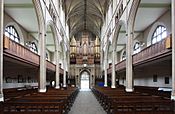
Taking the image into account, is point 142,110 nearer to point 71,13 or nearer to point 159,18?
point 159,18

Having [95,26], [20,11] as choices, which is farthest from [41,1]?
[95,26]

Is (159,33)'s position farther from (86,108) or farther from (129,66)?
(86,108)

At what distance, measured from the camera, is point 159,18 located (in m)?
22.4

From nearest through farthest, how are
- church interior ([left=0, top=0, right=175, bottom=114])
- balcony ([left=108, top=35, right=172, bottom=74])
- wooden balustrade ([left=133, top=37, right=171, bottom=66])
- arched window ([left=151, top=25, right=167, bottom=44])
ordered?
church interior ([left=0, top=0, right=175, bottom=114]) < balcony ([left=108, top=35, right=172, bottom=74]) < wooden balustrade ([left=133, top=37, right=171, bottom=66]) < arched window ([left=151, top=25, right=167, bottom=44])

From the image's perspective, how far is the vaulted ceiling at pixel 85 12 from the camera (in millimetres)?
37984

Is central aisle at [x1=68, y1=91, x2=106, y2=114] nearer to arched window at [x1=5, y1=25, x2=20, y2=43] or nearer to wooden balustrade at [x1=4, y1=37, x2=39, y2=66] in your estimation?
wooden balustrade at [x1=4, y1=37, x2=39, y2=66]

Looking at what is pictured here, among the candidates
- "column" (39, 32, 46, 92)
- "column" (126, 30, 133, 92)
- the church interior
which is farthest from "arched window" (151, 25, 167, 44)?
"column" (39, 32, 46, 92)

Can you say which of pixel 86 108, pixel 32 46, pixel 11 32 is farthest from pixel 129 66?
pixel 32 46

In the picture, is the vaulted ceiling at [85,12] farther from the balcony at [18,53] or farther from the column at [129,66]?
the balcony at [18,53]

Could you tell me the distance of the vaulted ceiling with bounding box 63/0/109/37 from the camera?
3798cm

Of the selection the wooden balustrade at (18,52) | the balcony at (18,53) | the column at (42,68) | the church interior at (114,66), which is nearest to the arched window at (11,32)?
the church interior at (114,66)

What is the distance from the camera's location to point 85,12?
43.8 metres

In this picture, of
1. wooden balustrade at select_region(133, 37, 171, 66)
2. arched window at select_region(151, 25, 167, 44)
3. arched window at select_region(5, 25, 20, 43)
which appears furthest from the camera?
arched window at select_region(5, 25, 20, 43)

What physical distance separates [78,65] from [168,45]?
38.6 meters
